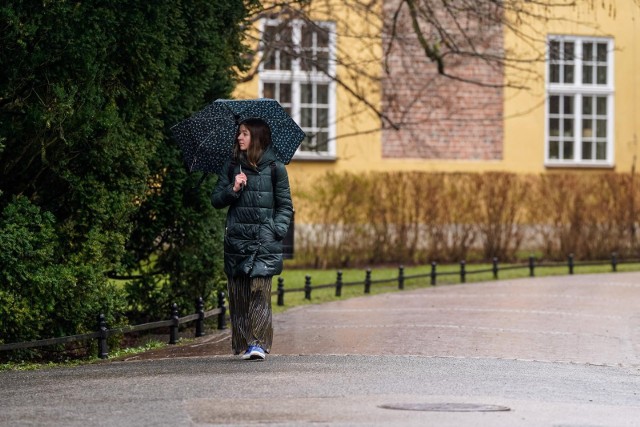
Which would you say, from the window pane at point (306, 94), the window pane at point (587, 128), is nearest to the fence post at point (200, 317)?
the window pane at point (306, 94)

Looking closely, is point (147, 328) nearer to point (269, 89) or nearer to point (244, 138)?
point (244, 138)

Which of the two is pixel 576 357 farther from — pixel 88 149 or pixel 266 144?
pixel 88 149

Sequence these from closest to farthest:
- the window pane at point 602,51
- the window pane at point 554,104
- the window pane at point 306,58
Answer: the window pane at point 306,58
the window pane at point 602,51
the window pane at point 554,104

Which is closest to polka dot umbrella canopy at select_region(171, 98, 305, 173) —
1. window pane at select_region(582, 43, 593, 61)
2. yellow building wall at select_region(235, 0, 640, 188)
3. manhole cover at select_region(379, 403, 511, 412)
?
manhole cover at select_region(379, 403, 511, 412)

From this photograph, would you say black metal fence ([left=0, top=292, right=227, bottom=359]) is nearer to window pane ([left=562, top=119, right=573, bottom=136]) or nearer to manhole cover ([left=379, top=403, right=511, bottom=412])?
manhole cover ([left=379, top=403, right=511, bottom=412])

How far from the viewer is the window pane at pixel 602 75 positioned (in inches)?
1252

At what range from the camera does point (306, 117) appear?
30375 mm

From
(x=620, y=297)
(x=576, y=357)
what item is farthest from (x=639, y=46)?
(x=576, y=357)

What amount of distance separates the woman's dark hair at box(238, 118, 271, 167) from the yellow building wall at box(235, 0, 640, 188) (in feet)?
58.3

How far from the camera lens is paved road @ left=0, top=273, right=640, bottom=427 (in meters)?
7.58

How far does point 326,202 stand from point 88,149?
15.1 meters

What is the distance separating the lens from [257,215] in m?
10.6

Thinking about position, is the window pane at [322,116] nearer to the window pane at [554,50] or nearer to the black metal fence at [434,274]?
the black metal fence at [434,274]

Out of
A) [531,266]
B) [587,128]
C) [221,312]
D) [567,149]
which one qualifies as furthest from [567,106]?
[221,312]
